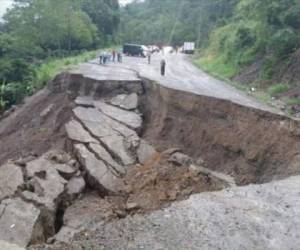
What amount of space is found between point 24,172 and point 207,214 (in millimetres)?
7176

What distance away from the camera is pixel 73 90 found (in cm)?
2088

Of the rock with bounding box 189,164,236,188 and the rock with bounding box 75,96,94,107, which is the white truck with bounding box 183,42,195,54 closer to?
the rock with bounding box 75,96,94,107

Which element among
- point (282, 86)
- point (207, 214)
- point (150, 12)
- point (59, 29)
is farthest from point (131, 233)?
point (150, 12)

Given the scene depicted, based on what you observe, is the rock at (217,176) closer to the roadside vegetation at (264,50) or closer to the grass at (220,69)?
the roadside vegetation at (264,50)

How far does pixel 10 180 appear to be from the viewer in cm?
1315

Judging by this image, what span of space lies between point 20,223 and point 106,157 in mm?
4503

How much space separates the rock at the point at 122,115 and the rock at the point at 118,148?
137 cm

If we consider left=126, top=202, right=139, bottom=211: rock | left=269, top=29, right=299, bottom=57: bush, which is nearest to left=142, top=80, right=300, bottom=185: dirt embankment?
left=126, top=202, right=139, bottom=211: rock

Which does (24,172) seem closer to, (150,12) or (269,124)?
(269,124)

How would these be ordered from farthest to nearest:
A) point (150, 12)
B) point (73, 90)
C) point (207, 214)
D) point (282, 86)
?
point (150, 12) → point (282, 86) → point (73, 90) → point (207, 214)

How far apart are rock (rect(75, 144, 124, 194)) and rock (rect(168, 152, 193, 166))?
6.23ft

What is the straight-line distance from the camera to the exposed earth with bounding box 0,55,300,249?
315 inches

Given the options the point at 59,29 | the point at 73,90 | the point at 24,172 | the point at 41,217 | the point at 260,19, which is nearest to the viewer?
the point at 41,217

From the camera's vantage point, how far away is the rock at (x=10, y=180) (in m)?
12.5
